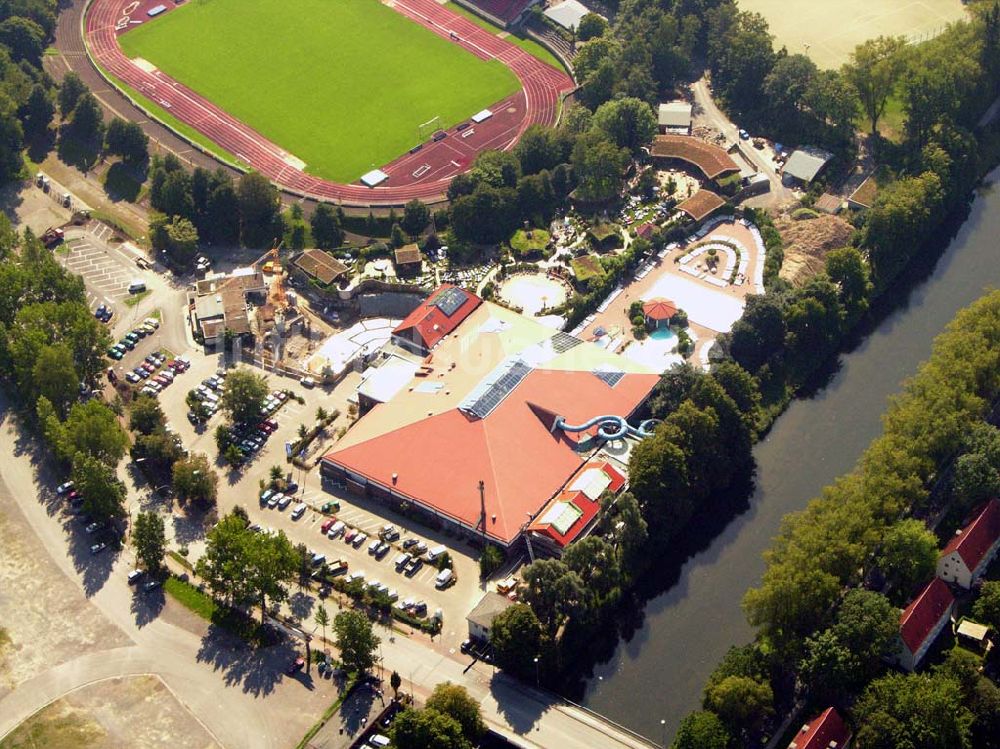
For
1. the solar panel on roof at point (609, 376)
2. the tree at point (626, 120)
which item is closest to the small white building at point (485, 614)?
the solar panel on roof at point (609, 376)

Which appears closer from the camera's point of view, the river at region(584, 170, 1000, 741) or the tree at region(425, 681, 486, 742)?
the tree at region(425, 681, 486, 742)

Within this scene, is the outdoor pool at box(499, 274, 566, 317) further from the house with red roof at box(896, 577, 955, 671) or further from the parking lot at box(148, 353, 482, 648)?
the house with red roof at box(896, 577, 955, 671)

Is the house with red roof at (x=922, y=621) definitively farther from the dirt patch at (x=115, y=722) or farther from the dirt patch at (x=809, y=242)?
the dirt patch at (x=115, y=722)

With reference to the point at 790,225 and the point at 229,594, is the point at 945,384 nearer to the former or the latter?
the point at 790,225

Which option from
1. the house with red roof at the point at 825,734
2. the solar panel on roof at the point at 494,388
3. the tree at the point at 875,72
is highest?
the tree at the point at 875,72

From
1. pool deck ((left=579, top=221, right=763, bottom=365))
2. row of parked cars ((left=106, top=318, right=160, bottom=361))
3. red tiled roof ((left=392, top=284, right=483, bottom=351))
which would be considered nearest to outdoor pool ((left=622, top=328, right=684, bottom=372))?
pool deck ((left=579, top=221, right=763, bottom=365))

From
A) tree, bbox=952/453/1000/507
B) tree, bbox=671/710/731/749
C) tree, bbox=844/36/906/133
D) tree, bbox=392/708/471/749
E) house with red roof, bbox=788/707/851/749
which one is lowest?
tree, bbox=392/708/471/749

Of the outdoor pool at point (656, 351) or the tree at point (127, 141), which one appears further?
the tree at point (127, 141)

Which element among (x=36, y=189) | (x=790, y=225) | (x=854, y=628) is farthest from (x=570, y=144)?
(x=854, y=628)
